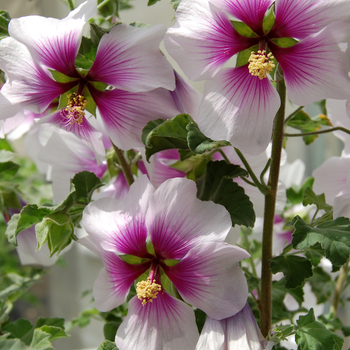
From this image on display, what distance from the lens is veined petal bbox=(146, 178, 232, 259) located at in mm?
443

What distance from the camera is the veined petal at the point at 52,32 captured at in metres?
0.45

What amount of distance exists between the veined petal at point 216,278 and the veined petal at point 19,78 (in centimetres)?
26

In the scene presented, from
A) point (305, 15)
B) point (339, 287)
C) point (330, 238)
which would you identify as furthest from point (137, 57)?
point (339, 287)

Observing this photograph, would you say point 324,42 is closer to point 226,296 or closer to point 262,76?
point 262,76

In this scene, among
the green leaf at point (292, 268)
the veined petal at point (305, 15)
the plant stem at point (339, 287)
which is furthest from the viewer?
the plant stem at point (339, 287)

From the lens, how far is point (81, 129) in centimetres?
56

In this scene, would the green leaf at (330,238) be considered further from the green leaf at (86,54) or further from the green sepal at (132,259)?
the green leaf at (86,54)

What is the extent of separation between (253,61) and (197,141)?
101 mm

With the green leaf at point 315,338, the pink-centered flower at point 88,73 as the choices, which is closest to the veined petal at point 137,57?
Answer: the pink-centered flower at point 88,73

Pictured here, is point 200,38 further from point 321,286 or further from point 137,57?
point 321,286

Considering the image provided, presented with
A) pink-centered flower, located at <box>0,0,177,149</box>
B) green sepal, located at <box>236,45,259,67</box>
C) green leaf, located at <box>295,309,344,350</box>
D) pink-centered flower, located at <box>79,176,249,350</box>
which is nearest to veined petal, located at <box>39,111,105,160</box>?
pink-centered flower, located at <box>0,0,177,149</box>

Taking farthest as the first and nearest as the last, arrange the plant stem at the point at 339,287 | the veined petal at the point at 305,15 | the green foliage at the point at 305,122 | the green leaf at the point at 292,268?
1. the plant stem at the point at 339,287
2. the green foliage at the point at 305,122
3. the green leaf at the point at 292,268
4. the veined petal at the point at 305,15

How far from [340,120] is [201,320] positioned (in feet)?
1.11

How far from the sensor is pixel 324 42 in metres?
0.41
